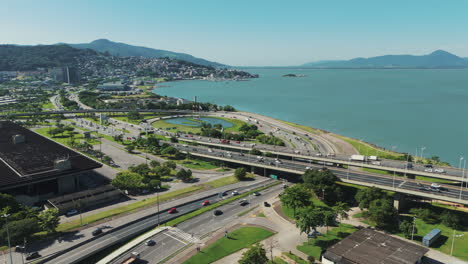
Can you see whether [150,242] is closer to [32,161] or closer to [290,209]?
[290,209]

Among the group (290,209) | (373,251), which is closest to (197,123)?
(290,209)

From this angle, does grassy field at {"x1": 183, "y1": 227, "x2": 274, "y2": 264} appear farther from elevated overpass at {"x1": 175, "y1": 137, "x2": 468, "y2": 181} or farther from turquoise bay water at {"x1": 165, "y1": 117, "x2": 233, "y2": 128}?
turquoise bay water at {"x1": 165, "y1": 117, "x2": 233, "y2": 128}

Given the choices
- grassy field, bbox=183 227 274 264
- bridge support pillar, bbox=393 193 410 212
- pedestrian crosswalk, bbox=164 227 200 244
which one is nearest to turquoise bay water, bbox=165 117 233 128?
bridge support pillar, bbox=393 193 410 212

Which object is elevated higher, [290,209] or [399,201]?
[399,201]

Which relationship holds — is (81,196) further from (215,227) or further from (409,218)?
(409,218)

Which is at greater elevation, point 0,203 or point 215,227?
point 0,203

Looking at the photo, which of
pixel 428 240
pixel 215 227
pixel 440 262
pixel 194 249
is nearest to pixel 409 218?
pixel 428 240

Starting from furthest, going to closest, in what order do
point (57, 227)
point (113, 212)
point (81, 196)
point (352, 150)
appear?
point (352, 150) < point (81, 196) < point (113, 212) < point (57, 227)
